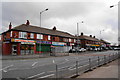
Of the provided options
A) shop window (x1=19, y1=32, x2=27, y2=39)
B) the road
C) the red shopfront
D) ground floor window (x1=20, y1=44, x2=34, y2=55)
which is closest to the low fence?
the road

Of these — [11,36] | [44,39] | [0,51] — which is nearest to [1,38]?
[0,51]

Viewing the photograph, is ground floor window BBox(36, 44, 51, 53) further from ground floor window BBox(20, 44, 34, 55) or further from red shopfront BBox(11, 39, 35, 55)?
ground floor window BBox(20, 44, 34, 55)

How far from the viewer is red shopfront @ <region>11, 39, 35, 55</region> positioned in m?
31.1

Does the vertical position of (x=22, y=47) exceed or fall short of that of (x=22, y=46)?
it falls short

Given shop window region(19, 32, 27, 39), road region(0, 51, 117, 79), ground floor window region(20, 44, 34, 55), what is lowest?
road region(0, 51, 117, 79)

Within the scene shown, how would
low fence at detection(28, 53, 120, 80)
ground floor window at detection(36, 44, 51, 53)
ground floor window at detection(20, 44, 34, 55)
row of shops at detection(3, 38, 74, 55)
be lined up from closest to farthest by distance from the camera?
low fence at detection(28, 53, 120, 80), row of shops at detection(3, 38, 74, 55), ground floor window at detection(20, 44, 34, 55), ground floor window at detection(36, 44, 51, 53)

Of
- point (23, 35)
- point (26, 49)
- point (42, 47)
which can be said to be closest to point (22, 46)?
point (26, 49)

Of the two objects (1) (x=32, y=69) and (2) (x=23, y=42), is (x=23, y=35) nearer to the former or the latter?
(2) (x=23, y=42)

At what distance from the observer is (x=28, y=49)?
3384 cm

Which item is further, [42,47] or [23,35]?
[42,47]

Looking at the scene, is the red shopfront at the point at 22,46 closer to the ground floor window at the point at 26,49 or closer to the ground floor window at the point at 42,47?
the ground floor window at the point at 26,49

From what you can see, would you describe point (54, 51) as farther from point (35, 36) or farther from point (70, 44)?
point (70, 44)

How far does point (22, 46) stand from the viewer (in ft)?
106

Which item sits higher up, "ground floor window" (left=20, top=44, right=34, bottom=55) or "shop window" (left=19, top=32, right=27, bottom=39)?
"shop window" (left=19, top=32, right=27, bottom=39)
